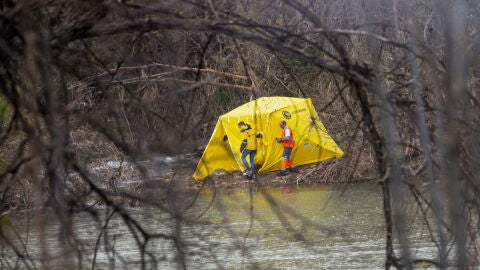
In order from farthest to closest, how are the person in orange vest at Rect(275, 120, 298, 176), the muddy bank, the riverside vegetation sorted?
the person in orange vest at Rect(275, 120, 298, 176) → the muddy bank → the riverside vegetation

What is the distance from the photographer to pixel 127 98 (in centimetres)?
463

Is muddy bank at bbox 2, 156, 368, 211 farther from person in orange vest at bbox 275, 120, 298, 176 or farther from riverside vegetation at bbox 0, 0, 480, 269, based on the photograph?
person in orange vest at bbox 275, 120, 298, 176

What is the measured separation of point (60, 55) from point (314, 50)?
44.4 inches

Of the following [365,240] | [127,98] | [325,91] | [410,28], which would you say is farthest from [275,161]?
[410,28]

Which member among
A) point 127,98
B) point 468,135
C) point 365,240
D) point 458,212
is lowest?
point 365,240

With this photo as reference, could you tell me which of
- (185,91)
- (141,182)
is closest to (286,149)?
(141,182)

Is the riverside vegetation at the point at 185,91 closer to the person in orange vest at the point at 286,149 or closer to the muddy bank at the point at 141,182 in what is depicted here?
the muddy bank at the point at 141,182

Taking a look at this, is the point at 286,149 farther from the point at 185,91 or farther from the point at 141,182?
the point at 185,91

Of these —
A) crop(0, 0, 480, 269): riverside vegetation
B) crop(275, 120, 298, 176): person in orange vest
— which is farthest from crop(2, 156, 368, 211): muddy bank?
crop(275, 120, 298, 176): person in orange vest

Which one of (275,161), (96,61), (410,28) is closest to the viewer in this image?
(410,28)

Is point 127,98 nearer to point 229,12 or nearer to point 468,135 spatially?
point 229,12

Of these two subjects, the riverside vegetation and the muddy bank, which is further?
the muddy bank

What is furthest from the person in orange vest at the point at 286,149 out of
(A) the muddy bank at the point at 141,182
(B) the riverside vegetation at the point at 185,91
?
(B) the riverside vegetation at the point at 185,91

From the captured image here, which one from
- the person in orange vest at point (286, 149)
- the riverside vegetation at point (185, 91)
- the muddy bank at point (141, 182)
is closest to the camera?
the riverside vegetation at point (185, 91)
